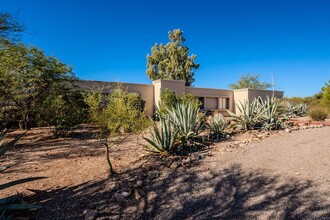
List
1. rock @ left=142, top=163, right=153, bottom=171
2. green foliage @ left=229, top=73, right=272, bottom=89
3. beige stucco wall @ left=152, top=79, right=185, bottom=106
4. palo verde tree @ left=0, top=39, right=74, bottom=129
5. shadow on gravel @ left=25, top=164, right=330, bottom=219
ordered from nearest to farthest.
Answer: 1. shadow on gravel @ left=25, top=164, right=330, bottom=219
2. rock @ left=142, top=163, right=153, bottom=171
3. palo verde tree @ left=0, top=39, right=74, bottom=129
4. beige stucco wall @ left=152, top=79, right=185, bottom=106
5. green foliage @ left=229, top=73, right=272, bottom=89

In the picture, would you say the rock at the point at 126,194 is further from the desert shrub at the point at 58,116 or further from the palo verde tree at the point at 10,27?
the desert shrub at the point at 58,116

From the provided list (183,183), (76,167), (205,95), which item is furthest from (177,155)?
(205,95)

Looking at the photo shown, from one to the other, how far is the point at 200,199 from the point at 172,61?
2516 cm

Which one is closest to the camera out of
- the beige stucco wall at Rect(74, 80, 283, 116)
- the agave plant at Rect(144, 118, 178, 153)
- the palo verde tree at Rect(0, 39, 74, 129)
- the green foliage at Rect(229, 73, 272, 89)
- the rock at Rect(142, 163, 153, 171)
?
the rock at Rect(142, 163, 153, 171)

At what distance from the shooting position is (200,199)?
10.3ft

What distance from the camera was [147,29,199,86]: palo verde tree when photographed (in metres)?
27.2

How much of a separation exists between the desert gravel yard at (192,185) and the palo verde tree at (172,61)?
22.3 metres

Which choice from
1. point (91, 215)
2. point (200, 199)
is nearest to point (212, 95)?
point (200, 199)

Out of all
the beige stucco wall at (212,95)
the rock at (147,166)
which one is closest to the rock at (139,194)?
the rock at (147,166)

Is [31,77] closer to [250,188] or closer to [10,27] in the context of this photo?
[10,27]

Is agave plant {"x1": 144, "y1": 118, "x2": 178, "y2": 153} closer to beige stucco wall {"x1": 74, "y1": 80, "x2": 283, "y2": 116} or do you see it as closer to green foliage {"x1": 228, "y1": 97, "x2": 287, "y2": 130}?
green foliage {"x1": 228, "y1": 97, "x2": 287, "y2": 130}

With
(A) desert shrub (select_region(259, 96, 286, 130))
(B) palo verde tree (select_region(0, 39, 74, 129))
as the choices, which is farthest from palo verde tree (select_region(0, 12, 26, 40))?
(A) desert shrub (select_region(259, 96, 286, 130))

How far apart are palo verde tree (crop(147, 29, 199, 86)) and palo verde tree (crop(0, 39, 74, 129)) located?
1753 cm

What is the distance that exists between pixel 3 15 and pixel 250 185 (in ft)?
20.3
